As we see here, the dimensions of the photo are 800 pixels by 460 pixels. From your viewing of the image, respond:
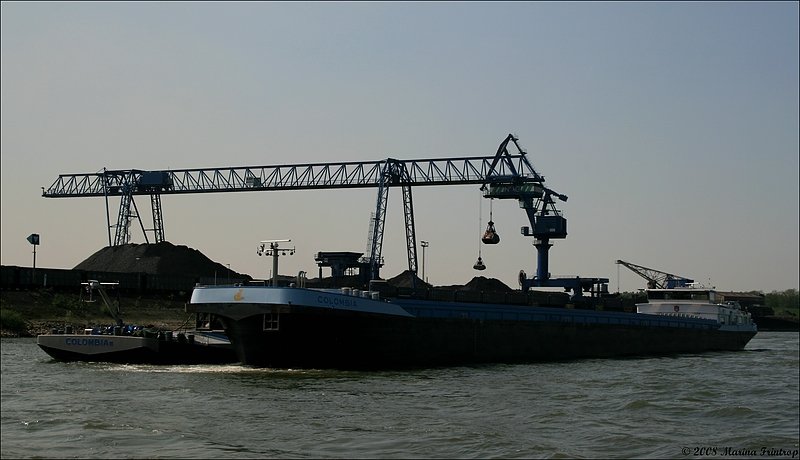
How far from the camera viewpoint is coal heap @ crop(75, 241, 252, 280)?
8862 centimetres

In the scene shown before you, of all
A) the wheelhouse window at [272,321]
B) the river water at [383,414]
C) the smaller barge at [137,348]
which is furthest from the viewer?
the smaller barge at [137,348]

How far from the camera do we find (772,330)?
429ft

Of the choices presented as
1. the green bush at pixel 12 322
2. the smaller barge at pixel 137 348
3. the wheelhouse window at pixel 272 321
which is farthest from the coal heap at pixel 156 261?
the wheelhouse window at pixel 272 321

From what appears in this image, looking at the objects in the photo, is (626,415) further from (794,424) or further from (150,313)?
(150,313)

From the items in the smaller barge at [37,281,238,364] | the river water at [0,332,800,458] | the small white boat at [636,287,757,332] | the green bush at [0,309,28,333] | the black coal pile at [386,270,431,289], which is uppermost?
the black coal pile at [386,270,431,289]

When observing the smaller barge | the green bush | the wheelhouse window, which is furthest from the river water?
the green bush

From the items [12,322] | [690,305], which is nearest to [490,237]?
[690,305]

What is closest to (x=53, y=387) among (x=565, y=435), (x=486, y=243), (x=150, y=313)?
(x=565, y=435)

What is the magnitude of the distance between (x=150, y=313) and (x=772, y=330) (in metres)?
97.6

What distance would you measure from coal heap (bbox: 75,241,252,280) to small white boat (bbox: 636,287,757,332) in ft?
139

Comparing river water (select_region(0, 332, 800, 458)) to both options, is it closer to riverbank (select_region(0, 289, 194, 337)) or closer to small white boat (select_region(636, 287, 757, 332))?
riverbank (select_region(0, 289, 194, 337))

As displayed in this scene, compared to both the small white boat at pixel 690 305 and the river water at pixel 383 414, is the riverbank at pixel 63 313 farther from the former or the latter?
the small white boat at pixel 690 305

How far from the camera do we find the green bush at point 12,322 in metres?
55.9

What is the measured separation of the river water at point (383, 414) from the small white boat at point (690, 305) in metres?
30.5
